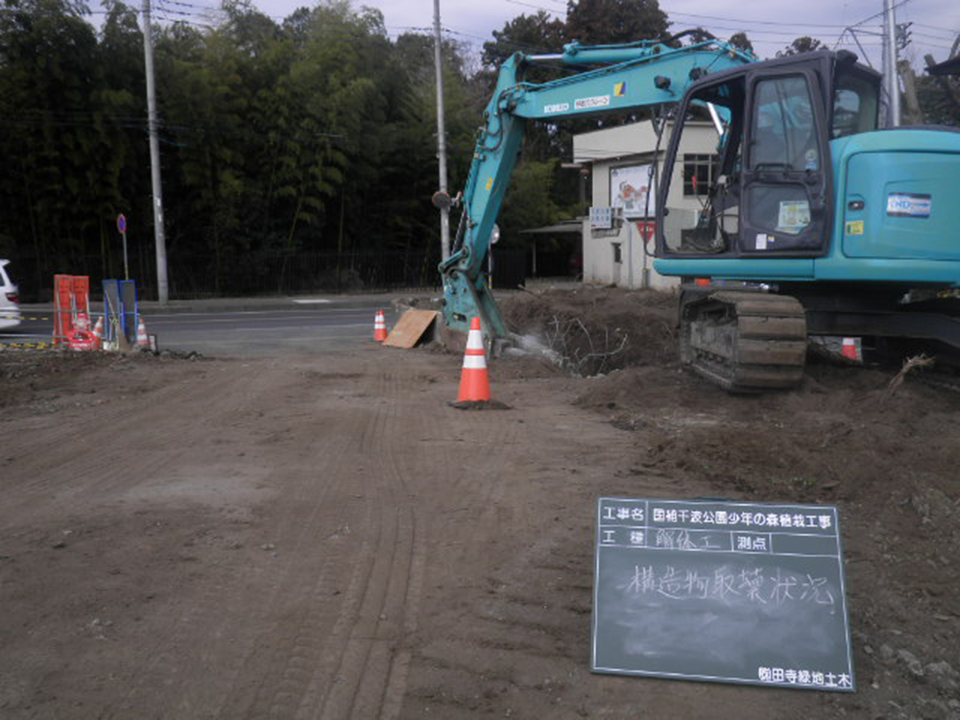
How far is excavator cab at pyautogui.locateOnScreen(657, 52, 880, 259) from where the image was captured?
742 centimetres

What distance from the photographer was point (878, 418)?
6.96 metres

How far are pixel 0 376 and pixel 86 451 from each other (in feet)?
16.4

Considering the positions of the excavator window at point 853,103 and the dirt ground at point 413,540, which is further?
the excavator window at point 853,103

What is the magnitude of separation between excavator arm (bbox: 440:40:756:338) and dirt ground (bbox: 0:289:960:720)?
11.7 ft

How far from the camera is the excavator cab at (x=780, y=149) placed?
7422 millimetres

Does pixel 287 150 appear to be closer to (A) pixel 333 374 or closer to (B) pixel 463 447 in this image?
(A) pixel 333 374

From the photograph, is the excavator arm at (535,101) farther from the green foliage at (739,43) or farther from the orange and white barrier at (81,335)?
the orange and white barrier at (81,335)

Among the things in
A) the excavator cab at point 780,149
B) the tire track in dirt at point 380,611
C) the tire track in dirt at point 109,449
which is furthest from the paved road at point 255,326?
the tire track in dirt at point 380,611

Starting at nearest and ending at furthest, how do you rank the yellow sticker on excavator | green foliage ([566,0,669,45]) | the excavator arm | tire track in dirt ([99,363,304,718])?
tire track in dirt ([99,363,304,718]) → the yellow sticker on excavator → the excavator arm → green foliage ([566,0,669,45])

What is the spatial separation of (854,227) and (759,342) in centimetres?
120

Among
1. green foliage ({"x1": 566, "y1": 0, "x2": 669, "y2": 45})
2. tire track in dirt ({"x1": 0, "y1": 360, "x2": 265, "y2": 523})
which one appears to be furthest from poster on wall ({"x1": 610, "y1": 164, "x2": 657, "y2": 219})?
tire track in dirt ({"x1": 0, "y1": 360, "x2": 265, "y2": 523})

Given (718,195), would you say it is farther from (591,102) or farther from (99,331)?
(99,331)

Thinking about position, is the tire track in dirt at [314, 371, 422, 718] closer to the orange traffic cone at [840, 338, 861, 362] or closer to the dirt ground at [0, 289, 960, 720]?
the dirt ground at [0, 289, 960, 720]

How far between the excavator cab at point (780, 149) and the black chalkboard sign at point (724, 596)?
179 inches
